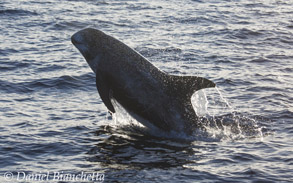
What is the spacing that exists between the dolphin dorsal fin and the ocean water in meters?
0.45

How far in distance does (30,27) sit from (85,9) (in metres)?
5.59

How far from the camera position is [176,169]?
1161 cm

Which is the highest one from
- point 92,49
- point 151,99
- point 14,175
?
point 92,49

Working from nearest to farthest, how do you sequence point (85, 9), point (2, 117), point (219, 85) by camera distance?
1. point (2, 117)
2. point (219, 85)
3. point (85, 9)

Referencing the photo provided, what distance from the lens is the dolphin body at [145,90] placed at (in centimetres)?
1356

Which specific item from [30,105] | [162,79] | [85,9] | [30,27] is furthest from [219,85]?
[85,9]

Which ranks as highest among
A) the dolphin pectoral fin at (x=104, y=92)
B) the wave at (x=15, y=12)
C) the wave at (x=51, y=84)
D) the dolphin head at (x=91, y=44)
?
the dolphin head at (x=91, y=44)

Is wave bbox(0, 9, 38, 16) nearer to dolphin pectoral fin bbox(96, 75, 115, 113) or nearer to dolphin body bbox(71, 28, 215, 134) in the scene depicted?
dolphin body bbox(71, 28, 215, 134)

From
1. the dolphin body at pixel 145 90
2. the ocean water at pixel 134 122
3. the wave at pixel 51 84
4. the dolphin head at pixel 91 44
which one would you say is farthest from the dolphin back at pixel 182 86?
the wave at pixel 51 84

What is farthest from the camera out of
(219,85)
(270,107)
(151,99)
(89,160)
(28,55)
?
(28,55)

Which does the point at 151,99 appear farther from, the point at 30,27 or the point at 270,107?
the point at 30,27

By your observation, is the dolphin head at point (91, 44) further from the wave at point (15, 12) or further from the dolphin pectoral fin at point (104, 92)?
the wave at point (15, 12)

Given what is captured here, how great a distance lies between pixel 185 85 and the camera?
13.4 m

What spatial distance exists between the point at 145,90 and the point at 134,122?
3.49 feet
